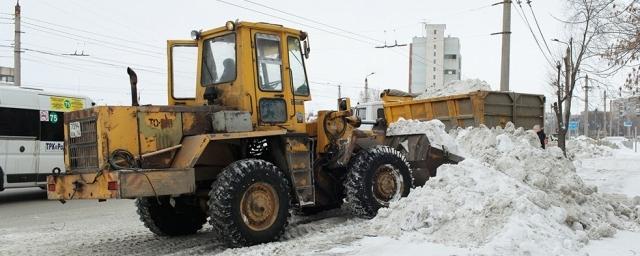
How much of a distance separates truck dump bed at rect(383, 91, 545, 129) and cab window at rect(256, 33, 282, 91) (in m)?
7.05

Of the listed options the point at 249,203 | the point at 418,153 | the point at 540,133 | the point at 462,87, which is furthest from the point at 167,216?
the point at 540,133

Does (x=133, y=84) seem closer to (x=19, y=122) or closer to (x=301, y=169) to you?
(x=301, y=169)

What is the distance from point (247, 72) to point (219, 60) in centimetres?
64

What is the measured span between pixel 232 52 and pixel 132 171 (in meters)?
2.24

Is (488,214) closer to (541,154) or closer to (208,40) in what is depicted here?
(541,154)

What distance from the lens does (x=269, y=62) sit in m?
8.09

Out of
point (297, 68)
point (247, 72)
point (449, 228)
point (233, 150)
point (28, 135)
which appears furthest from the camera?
point (28, 135)

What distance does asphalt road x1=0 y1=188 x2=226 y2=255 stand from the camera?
7.75 meters

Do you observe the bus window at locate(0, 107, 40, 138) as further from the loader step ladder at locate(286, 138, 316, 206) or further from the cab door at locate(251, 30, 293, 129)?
the loader step ladder at locate(286, 138, 316, 206)

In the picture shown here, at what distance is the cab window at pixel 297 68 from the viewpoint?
8414mm

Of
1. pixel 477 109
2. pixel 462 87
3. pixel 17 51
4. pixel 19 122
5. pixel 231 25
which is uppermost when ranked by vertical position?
pixel 17 51

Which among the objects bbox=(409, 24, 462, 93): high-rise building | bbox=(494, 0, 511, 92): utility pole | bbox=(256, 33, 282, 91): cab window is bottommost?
bbox=(256, 33, 282, 91): cab window

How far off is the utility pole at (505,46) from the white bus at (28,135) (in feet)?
40.8

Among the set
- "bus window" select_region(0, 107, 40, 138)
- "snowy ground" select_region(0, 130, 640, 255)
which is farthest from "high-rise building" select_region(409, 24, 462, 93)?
"snowy ground" select_region(0, 130, 640, 255)
